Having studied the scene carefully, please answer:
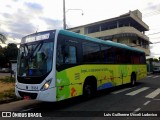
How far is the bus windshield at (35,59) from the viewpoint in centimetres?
890

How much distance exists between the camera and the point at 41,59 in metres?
8.99

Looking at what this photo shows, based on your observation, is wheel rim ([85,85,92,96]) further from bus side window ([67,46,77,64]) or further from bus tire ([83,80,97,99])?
bus side window ([67,46,77,64])

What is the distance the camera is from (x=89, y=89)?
447 inches

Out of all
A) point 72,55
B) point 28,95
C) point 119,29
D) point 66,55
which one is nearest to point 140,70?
point 72,55

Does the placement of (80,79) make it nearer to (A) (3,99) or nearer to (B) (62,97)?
(B) (62,97)

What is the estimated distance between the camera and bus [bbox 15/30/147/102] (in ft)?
28.9

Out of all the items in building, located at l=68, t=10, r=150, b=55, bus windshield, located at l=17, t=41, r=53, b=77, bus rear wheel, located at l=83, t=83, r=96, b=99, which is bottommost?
bus rear wheel, located at l=83, t=83, r=96, b=99

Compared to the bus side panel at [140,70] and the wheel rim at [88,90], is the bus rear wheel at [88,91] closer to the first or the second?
the wheel rim at [88,90]

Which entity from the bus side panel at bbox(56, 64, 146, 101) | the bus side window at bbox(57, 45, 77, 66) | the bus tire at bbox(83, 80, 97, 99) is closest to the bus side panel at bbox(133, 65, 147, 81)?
the bus side panel at bbox(56, 64, 146, 101)

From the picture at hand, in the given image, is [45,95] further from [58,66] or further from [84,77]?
[84,77]

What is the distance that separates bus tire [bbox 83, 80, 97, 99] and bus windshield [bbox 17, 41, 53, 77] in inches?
112

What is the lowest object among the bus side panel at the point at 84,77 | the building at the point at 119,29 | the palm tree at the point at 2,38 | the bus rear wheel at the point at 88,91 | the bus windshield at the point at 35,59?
the bus rear wheel at the point at 88,91

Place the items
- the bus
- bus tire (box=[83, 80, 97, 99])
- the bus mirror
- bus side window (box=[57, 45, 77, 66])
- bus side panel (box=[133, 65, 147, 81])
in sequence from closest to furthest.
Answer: the bus → bus side window (box=[57, 45, 77, 66]) → the bus mirror → bus tire (box=[83, 80, 97, 99]) → bus side panel (box=[133, 65, 147, 81])

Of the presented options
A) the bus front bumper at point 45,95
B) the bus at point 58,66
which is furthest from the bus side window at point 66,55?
the bus front bumper at point 45,95
